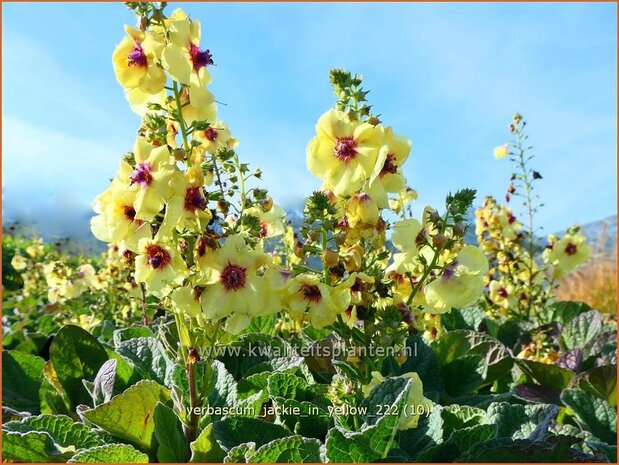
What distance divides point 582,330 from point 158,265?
2.36m

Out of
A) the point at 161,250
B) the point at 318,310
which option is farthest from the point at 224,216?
the point at 318,310

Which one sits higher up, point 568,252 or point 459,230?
point 568,252

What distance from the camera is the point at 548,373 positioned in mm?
2275

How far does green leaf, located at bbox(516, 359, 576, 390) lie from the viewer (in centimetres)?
226

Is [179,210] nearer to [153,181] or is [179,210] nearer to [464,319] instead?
[153,181]

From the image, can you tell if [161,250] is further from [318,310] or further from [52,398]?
[52,398]

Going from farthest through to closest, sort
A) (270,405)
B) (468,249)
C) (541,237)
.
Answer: (541,237)
(270,405)
(468,249)

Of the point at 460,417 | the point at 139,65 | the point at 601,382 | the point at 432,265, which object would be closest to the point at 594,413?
the point at 601,382

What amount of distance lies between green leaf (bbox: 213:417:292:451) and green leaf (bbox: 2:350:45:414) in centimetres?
96


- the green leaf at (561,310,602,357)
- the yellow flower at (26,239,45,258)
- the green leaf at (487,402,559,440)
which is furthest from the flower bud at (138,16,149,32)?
the yellow flower at (26,239,45,258)

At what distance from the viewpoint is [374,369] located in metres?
1.43

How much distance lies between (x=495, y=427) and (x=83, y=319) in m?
2.54

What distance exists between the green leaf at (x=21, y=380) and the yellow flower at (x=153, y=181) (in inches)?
43.8

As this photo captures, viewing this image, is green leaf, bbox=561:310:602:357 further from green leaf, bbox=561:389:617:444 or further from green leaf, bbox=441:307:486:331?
green leaf, bbox=561:389:617:444
